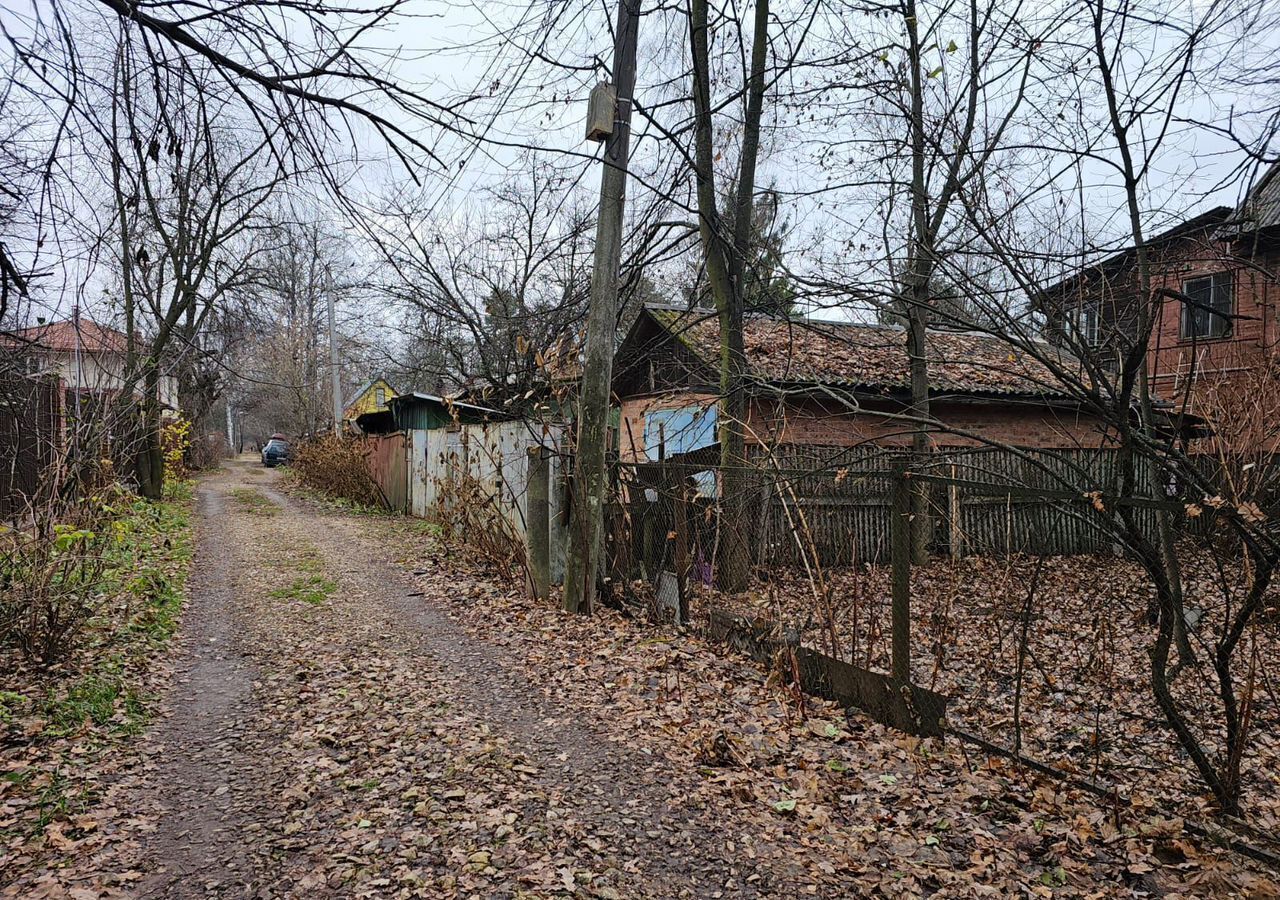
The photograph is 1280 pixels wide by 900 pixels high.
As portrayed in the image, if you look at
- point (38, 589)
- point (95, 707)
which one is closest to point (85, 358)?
point (38, 589)

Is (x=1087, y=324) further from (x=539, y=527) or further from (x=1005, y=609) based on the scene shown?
(x=539, y=527)

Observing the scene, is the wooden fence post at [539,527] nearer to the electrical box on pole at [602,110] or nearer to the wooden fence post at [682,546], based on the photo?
the wooden fence post at [682,546]

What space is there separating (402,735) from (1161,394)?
17.1m

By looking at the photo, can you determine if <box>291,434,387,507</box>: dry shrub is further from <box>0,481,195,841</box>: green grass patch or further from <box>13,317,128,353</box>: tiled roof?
<box>13,317,128,353</box>: tiled roof

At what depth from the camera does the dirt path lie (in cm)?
319

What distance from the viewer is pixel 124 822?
356 centimetres

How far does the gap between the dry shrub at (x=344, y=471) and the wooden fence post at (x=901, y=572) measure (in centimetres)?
1619

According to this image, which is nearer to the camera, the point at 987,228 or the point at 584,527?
the point at 987,228

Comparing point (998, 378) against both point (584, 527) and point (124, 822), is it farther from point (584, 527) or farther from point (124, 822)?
point (124, 822)

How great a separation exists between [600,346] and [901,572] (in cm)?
382

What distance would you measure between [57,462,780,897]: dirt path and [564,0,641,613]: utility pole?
1.36 m

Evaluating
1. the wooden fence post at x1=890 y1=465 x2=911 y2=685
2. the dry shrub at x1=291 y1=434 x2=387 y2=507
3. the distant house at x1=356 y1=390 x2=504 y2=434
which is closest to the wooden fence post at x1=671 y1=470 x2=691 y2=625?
the wooden fence post at x1=890 y1=465 x2=911 y2=685

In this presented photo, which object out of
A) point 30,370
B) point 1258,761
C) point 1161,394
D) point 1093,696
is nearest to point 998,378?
point 1161,394

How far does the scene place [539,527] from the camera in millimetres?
8516
